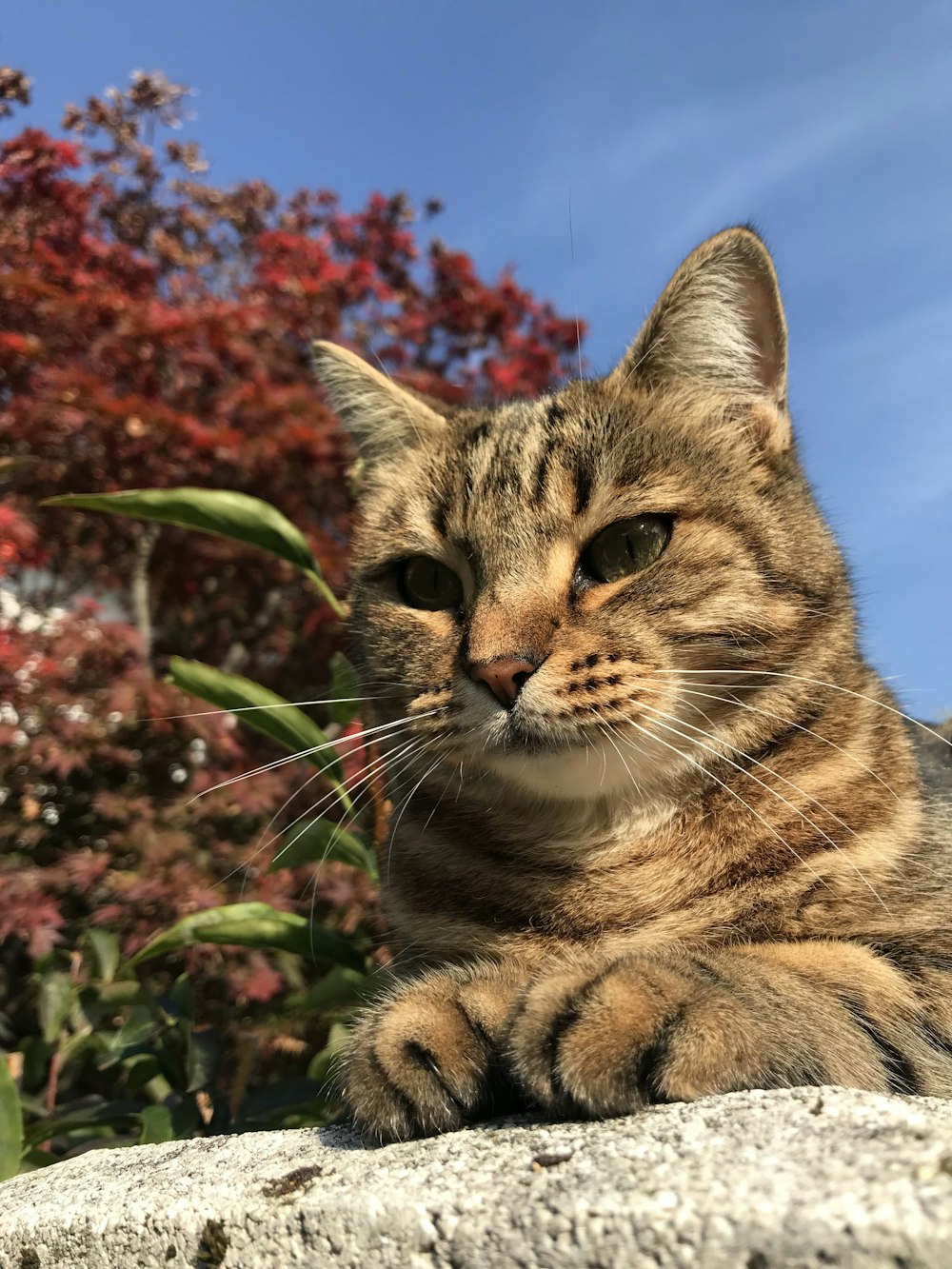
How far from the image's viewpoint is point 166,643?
468 centimetres

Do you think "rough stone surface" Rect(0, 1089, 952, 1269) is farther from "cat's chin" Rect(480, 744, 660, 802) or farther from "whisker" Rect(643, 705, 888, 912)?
"cat's chin" Rect(480, 744, 660, 802)

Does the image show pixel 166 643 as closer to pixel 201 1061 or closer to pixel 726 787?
pixel 201 1061

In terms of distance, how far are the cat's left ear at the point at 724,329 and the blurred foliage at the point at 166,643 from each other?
1000mm

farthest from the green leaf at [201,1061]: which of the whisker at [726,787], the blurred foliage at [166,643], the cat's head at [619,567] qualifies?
the whisker at [726,787]

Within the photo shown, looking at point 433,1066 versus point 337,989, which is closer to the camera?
point 433,1066

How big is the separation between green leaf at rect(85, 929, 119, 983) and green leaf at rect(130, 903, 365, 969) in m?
0.81

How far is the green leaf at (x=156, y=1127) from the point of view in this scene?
2.06 metres

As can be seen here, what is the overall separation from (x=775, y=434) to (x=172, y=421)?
2.99m

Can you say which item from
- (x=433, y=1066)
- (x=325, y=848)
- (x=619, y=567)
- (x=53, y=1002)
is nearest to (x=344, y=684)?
(x=325, y=848)

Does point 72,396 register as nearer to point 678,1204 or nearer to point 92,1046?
point 92,1046

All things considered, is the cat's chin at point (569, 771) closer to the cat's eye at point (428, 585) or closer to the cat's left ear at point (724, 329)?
the cat's eye at point (428, 585)

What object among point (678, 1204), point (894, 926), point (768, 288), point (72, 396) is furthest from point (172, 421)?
point (678, 1204)

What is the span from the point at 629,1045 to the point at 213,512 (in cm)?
164

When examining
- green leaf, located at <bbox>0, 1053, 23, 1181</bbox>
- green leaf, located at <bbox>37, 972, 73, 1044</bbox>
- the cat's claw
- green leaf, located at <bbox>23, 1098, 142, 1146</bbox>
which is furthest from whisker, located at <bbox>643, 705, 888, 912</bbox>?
green leaf, located at <bbox>37, 972, 73, 1044</bbox>
